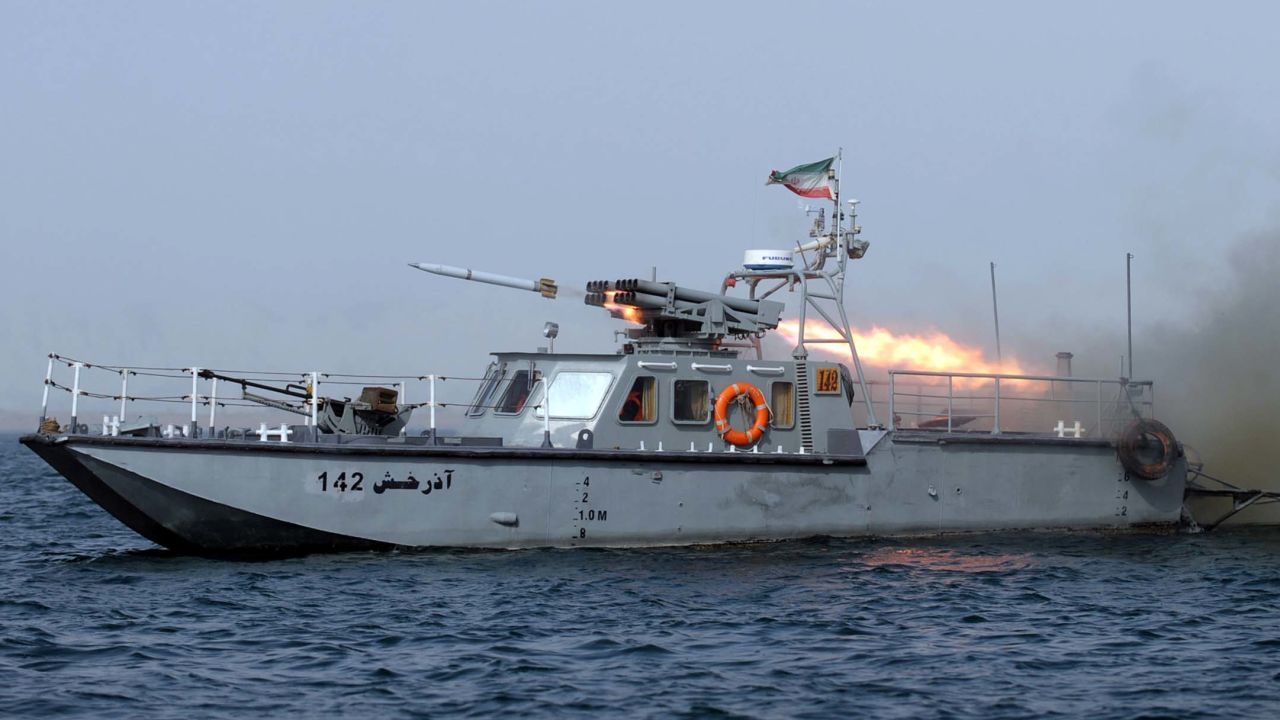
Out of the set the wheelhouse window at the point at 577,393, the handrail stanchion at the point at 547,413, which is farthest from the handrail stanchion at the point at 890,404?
the handrail stanchion at the point at 547,413

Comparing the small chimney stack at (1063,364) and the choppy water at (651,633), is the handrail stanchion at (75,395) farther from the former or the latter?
the small chimney stack at (1063,364)

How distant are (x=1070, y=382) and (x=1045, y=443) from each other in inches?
80.7

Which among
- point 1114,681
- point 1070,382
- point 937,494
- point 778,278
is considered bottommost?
point 1114,681

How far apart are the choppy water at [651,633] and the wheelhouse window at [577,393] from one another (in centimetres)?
208

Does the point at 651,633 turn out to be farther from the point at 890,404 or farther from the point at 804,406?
the point at 890,404

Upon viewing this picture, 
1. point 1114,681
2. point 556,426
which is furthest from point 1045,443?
point 1114,681

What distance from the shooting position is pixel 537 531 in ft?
60.7

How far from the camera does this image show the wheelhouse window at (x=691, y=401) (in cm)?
1977

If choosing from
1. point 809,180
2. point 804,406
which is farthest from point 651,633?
point 809,180

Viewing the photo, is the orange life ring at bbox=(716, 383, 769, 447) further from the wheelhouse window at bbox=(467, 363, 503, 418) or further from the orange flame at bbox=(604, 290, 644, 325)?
the wheelhouse window at bbox=(467, 363, 503, 418)

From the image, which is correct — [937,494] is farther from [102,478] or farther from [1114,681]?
[102,478]

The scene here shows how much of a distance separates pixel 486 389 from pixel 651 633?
7.67m

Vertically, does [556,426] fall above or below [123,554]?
above

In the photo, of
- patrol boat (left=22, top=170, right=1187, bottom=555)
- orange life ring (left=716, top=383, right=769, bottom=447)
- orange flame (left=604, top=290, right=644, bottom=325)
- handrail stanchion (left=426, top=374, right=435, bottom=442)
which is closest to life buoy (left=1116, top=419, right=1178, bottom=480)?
patrol boat (left=22, top=170, right=1187, bottom=555)
